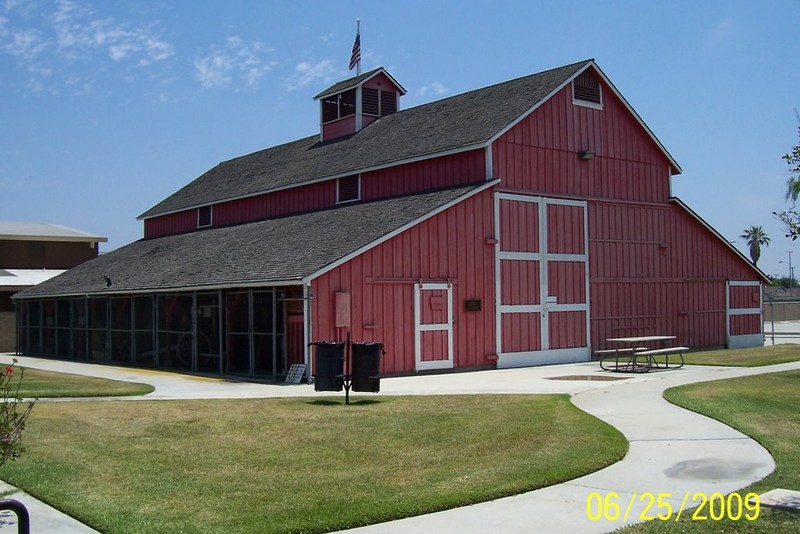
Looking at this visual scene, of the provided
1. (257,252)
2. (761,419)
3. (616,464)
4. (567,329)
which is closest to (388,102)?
(257,252)

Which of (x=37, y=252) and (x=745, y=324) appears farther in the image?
(x=37, y=252)

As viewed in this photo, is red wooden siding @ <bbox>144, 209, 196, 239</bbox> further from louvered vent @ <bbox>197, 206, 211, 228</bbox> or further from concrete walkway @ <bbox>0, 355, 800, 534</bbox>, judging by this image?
concrete walkway @ <bbox>0, 355, 800, 534</bbox>

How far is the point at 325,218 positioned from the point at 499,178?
5.95 metres

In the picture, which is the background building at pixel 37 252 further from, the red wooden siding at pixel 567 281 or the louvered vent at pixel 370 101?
the red wooden siding at pixel 567 281

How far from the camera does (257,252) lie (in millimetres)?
24875

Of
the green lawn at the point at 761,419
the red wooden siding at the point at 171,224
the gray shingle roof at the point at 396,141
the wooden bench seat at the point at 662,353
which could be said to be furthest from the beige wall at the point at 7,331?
the green lawn at the point at 761,419

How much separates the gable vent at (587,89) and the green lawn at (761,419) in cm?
1086

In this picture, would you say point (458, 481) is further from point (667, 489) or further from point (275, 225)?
point (275, 225)

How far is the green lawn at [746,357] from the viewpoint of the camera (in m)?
23.0

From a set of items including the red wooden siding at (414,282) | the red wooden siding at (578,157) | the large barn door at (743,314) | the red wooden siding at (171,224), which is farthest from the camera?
the red wooden siding at (171,224)

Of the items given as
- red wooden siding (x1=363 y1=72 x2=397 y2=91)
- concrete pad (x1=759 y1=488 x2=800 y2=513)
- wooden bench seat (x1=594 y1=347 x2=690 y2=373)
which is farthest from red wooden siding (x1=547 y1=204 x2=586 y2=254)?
concrete pad (x1=759 y1=488 x2=800 y2=513)

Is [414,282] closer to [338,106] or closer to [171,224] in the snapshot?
[338,106]

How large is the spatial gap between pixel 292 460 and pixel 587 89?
19881 mm

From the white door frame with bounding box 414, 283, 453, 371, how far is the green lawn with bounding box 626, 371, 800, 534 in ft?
23.7
